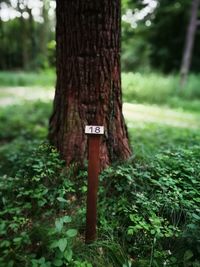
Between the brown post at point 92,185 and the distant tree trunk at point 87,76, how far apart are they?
77 centimetres

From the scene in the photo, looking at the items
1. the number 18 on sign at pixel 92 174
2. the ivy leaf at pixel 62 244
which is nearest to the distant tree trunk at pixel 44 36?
the number 18 on sign at pixel 92 174

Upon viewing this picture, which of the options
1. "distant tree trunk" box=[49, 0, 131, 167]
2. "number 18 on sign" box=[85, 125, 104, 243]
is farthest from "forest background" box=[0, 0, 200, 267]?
"distant tree trunk" box=[49, 0, 131, 167]

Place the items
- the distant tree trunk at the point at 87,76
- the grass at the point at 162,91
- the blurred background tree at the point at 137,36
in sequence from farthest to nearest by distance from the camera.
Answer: the blurred background tree at the point at 137,36 < the grass at the point at 162,91 < the distant tree trunk at the point at 87,76

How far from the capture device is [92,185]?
7.32ft

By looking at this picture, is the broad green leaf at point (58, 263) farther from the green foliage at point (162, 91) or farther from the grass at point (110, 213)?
the green foliage at point (162, 91)

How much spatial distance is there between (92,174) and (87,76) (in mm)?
1094

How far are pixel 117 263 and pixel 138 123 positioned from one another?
15.8 feet

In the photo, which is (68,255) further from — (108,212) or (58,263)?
(108,212)

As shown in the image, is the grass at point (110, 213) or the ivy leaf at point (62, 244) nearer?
the ivy leaf at point (62, 244)

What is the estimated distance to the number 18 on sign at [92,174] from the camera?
216cm

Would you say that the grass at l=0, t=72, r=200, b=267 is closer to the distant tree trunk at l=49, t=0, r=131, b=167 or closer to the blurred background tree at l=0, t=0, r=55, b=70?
the distant tree trunk at l=49, t=0, r=131, b=167

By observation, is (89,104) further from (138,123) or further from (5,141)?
(138,123)

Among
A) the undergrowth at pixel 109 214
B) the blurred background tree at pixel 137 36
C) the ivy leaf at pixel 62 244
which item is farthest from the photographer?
the blurred background tree at pixel 137 36

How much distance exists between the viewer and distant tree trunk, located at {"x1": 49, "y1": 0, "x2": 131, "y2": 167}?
9.28ft
